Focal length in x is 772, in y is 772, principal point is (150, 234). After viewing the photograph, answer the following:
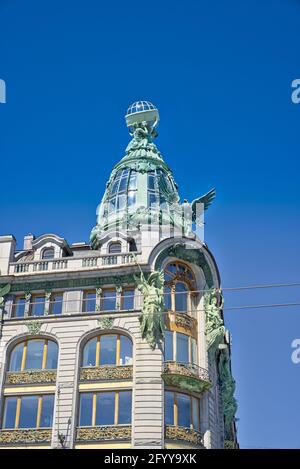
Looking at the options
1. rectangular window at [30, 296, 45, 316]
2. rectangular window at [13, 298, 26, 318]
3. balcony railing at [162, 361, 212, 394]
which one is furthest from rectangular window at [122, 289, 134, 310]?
rectangular window at [13, 298, 26, 318]

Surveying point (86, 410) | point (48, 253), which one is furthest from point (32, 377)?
point (48, 253)

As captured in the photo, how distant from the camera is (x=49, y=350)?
4544 cm

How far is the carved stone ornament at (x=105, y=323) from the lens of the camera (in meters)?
44.9

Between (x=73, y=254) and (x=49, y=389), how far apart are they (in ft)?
33.3

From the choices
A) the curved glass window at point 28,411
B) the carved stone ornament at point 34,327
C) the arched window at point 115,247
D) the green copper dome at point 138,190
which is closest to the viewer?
the curved glass window at point 28,411

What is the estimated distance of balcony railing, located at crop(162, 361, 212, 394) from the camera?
141 feet

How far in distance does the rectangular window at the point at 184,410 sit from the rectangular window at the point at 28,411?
8.05m

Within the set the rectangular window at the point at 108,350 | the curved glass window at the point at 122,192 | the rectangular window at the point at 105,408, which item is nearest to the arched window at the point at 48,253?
the rectangular window at the point at 108,350

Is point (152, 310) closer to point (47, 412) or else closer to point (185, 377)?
point (185, 377)

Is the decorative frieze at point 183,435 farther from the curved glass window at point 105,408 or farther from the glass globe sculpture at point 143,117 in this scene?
the glass globe sculpture at point 143,117

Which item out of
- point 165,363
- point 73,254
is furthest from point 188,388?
point 73,254

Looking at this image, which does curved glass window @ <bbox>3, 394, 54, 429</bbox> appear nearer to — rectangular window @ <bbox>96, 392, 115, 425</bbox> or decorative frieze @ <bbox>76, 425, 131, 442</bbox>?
decorative frieze @ <bbox>76, 425, 131, 442</bbox>

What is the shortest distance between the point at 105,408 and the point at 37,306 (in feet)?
26.3

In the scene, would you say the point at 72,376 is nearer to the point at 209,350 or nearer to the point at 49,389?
the point at 49,389
